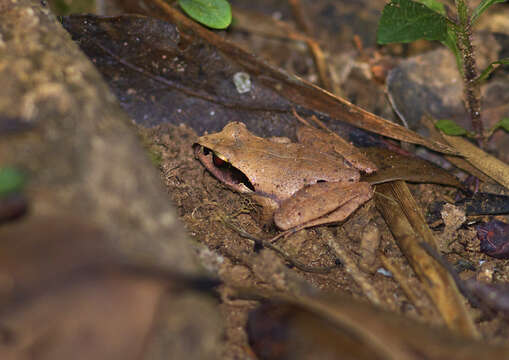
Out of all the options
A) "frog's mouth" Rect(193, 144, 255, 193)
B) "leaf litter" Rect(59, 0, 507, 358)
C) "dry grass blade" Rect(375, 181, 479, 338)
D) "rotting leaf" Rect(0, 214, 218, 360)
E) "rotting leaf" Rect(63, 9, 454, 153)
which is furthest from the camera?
"rotting leaf" Rect(63, 9, 454, 153)

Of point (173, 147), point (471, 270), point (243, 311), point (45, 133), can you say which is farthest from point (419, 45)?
point (45, 133)

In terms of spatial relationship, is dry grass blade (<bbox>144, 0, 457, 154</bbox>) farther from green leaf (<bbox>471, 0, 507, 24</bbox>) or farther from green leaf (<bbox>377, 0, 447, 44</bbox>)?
green leaf (<bbox>471, 0, 507, 24</bbox>)

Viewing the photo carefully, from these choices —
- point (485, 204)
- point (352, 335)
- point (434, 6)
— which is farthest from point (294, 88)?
point (352, 335)

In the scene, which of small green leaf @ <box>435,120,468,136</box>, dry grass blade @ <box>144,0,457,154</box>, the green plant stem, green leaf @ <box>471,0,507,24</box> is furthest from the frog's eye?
green leaf @ <box>471,0,507,24</box>

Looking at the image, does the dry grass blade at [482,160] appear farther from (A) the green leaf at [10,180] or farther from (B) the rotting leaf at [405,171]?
(A) the green leaf at [10,180]

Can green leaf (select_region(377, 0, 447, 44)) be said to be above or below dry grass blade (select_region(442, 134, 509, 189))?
above

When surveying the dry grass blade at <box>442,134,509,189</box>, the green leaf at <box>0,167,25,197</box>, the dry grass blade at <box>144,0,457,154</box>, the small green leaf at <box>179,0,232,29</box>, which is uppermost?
the small green leaf at <box>179,0,232,29</box>

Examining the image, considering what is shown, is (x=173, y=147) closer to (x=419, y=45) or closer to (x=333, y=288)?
(x=333, y=288)
